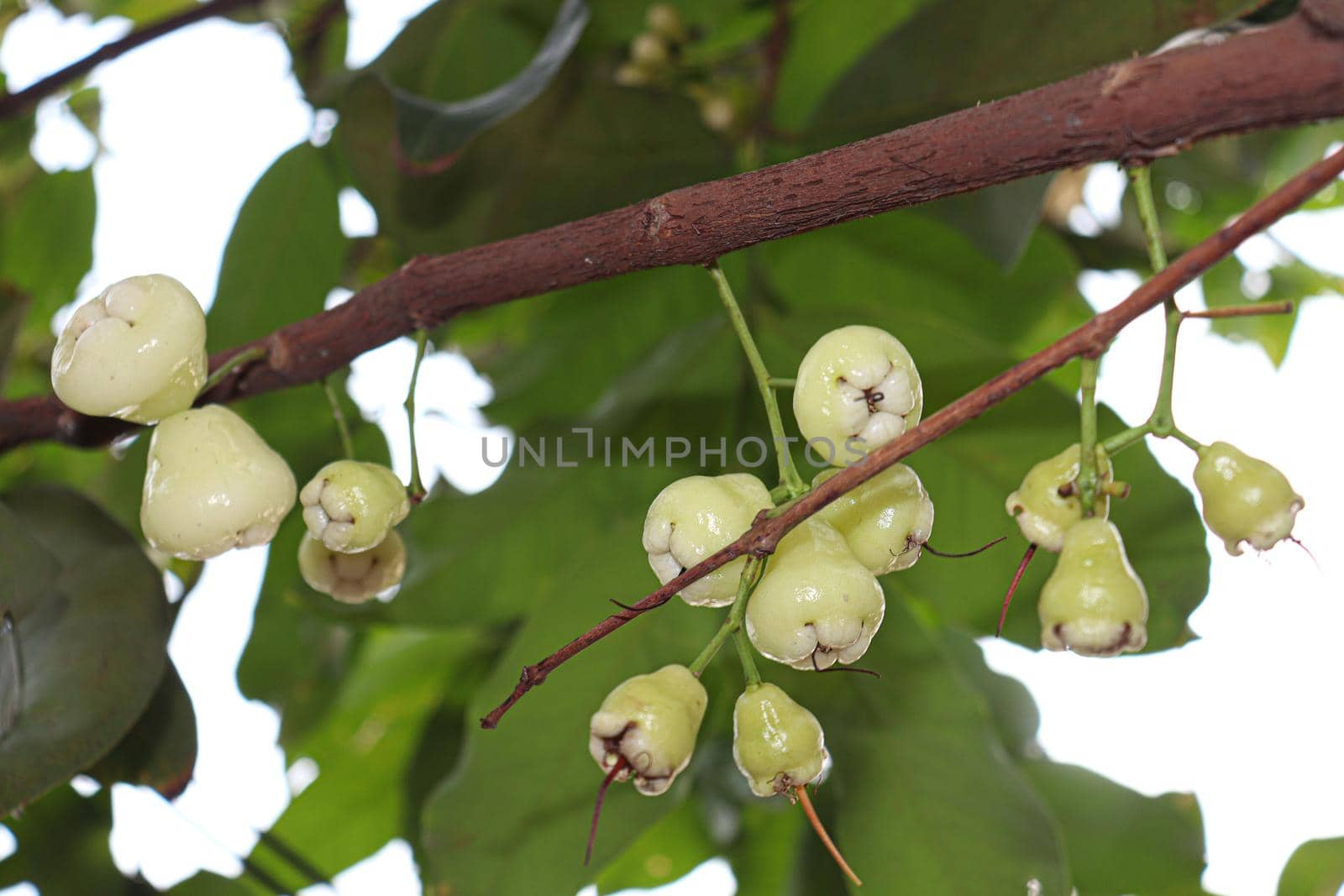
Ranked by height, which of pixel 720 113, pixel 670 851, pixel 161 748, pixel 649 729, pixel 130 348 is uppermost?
pixel 130 348

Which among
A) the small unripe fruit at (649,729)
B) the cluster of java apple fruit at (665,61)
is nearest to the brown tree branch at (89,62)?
the cluster of java apple fruit at (665,61)

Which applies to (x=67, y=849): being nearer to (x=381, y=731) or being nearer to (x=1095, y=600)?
(x=381, y=731)

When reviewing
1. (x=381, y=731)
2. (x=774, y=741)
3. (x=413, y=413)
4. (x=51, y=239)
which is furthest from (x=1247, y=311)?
(x=51, y=239)

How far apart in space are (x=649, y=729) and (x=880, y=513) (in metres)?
0.16

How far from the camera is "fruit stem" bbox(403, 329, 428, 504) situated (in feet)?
2.09

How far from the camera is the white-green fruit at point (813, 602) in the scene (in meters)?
0.52

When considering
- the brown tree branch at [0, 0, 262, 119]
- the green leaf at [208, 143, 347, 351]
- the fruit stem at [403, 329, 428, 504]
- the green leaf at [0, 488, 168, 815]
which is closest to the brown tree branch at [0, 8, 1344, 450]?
the fruit stem at [403, 329, 428, 504]

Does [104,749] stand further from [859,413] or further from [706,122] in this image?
[706,122]

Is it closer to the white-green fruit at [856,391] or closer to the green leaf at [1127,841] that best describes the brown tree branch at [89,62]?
the white-green fruit at [856,391]

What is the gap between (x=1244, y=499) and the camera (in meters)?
0.47

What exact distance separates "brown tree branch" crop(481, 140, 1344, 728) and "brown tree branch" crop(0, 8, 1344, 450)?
0.05m

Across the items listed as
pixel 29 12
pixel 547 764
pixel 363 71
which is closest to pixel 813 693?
pixel 547 764

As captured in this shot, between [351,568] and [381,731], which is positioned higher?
[351,568]

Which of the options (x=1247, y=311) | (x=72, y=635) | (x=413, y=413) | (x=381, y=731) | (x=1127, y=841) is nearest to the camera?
(x=1247, y=311)
